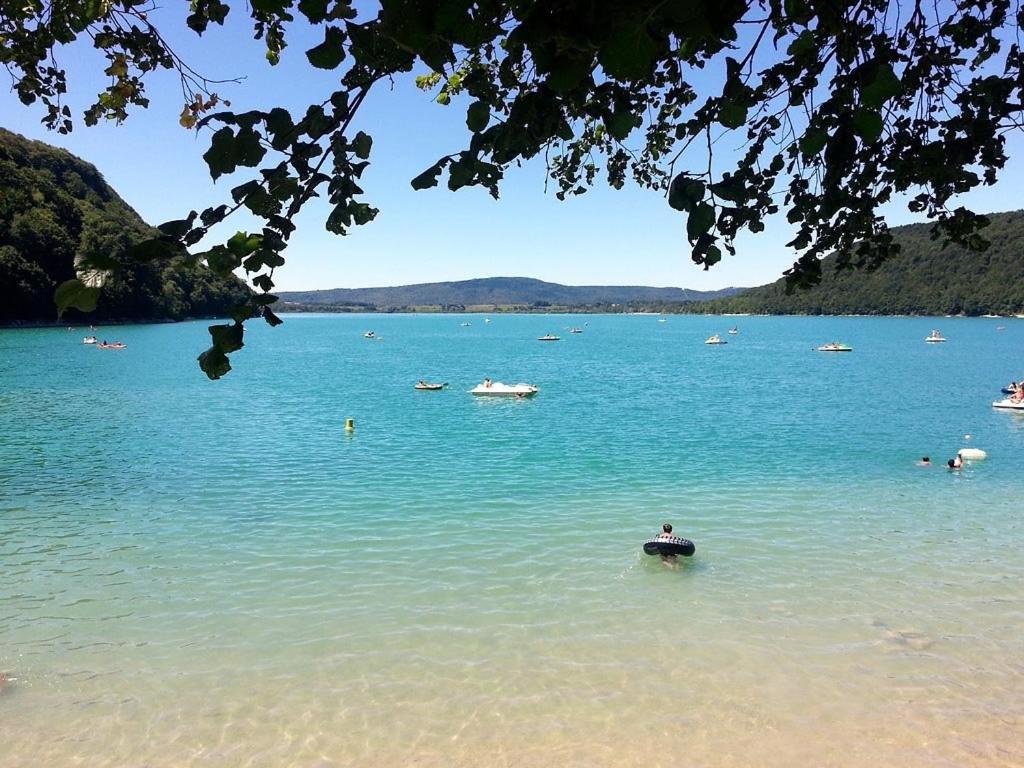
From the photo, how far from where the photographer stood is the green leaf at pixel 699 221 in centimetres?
231

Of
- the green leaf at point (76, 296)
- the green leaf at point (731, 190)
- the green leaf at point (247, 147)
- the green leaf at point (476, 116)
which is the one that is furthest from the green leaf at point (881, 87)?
the green leaf at point (76, 296)

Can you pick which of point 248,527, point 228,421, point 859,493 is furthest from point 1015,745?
point 228,421

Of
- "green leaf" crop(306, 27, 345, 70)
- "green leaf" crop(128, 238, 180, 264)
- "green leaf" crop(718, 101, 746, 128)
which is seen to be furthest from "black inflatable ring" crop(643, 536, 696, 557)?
"green leaf" crop(128, 238, 180, 264)

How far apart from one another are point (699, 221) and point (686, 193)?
129 mm

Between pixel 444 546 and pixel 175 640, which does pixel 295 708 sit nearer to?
A: pixel 175 640

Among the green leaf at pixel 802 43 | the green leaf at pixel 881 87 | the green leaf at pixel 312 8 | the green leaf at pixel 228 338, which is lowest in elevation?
the green leaf at pixel 228 338

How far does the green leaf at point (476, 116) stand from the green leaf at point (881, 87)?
1.38m

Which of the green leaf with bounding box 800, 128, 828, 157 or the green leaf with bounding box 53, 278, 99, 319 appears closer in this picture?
the green leaf with bounding box 53, 278, 99, 319

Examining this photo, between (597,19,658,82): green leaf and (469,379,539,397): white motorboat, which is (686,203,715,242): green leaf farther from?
(469,379,539,397): white motorboat

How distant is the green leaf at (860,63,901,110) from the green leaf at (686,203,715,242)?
1.97 feet

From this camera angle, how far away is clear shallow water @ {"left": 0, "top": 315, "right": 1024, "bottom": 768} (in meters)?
10.2

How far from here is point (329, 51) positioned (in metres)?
2.57

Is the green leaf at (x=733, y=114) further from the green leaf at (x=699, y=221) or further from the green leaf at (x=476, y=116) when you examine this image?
the green leaf at (x=476, y=116)

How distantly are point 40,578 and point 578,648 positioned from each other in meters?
12.7
